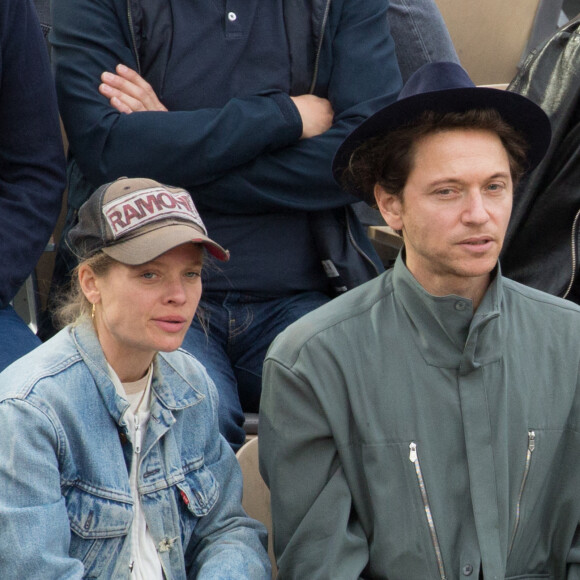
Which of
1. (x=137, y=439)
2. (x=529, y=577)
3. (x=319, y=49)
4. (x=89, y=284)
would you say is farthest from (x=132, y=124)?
(x=529, y=577)

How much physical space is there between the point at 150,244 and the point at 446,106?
2.31ft

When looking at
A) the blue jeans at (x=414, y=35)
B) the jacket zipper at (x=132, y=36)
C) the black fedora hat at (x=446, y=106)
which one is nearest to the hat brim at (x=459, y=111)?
the black fedora hat at (x=446, y=106)

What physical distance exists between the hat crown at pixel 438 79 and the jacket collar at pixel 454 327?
42 centimetres

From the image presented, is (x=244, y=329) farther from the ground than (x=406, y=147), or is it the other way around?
(x=406, y=147)

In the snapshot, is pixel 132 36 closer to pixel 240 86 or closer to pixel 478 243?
pixel 240 86

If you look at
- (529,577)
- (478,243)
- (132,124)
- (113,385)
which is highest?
(132,124)

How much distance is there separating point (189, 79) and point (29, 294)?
2.80 feet

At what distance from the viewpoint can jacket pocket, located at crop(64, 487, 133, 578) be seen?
6.40ft

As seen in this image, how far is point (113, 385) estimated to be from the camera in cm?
203

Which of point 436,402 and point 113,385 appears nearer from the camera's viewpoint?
point 113,385

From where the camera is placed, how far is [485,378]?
7.09 feet

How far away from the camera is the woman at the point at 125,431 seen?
1.86m

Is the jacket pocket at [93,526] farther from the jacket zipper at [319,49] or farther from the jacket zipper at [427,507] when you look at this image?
the jacket zipper at [319,49]

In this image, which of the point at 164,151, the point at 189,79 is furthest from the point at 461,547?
the point at 189,79
